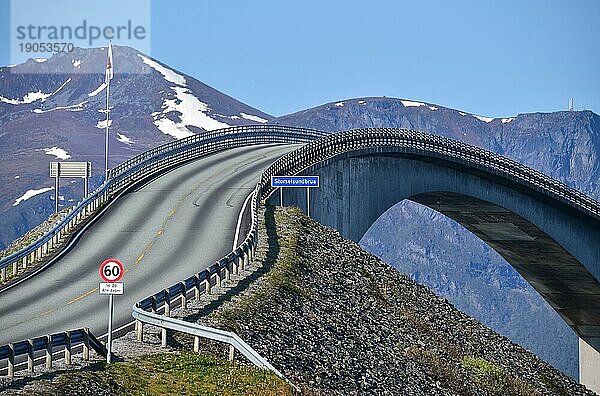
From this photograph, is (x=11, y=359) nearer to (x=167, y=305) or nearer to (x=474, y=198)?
(x=167, y=305)

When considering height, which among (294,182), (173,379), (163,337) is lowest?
(173,379)

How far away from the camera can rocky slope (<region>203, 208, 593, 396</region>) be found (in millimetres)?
31516

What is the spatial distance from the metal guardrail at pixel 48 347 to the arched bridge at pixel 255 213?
31 cm

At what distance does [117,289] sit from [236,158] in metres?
52.4

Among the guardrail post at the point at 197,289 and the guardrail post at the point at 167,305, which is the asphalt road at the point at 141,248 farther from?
the guardrail post at the point at 197,289

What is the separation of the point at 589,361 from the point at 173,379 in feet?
292

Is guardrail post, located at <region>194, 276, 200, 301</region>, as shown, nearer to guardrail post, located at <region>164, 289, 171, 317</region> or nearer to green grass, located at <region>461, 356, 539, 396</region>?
guardrail post, located at <region>164, 289, 171, 317</region>

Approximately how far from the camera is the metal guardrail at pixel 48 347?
75.1 ft

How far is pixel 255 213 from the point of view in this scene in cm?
5016

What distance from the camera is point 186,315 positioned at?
104 feet

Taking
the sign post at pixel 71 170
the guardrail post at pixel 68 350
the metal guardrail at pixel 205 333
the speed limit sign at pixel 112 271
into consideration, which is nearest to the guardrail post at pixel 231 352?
the metal guardrail at pixel 205 333

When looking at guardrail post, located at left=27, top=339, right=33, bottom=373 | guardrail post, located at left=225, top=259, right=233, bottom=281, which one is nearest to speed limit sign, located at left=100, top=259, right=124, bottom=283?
guardrail post, located at left=27, top=339, right=33, bottom=373

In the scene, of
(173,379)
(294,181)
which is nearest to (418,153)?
(294,181)

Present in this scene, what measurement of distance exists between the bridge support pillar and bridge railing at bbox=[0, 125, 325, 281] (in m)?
33.8
